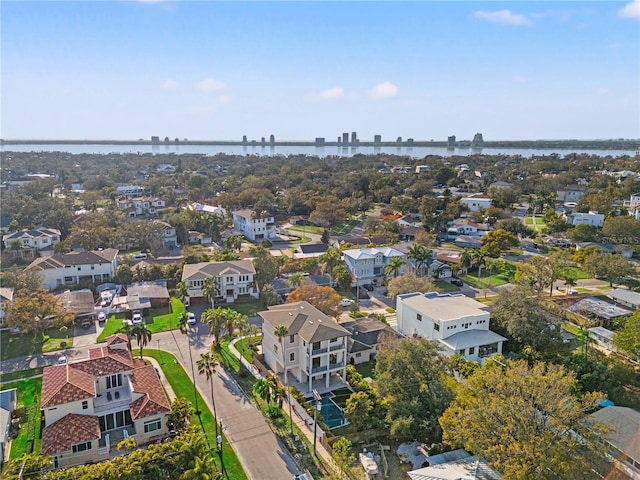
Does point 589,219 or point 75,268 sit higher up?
point 589,219

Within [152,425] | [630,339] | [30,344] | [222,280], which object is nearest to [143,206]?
[222,280]

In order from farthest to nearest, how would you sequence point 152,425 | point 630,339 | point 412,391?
point 630,339 < point 412,391 < point 152,425

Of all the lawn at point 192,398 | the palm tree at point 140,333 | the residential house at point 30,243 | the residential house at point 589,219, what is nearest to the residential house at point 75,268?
the residential house at point 30,243

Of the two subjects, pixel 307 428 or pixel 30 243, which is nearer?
pixel 307 428

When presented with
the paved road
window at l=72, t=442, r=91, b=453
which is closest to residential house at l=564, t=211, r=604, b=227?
the paved road

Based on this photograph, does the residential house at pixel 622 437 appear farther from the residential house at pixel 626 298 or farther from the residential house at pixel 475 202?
the residential house at pixel 475 202

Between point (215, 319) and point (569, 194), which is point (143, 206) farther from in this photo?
point (569, 194)

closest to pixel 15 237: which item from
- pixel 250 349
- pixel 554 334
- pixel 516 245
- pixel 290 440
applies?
pixel 250 349
